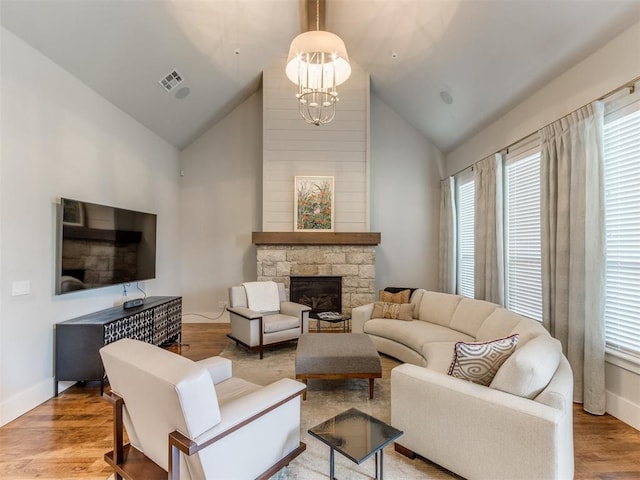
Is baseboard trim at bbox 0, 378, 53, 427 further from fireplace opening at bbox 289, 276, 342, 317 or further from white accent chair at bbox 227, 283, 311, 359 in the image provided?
fireplace opening at bbox 289, 276, 342, 317

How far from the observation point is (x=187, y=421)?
1.33 meters

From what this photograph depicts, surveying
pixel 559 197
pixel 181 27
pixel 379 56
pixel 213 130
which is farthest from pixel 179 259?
pixel 559 197

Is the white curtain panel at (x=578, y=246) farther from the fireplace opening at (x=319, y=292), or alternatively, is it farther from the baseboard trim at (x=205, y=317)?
the baseboard trim at (x=205, y=317)

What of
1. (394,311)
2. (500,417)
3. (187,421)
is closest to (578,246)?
(500,417)

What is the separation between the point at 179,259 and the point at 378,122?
442 cm

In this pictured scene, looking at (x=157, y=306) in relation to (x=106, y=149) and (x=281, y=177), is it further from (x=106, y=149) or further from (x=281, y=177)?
(x=281, y=177)

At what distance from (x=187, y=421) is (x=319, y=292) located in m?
4.11

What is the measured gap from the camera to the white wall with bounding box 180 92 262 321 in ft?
19.2

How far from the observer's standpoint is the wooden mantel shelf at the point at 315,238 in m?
5.30

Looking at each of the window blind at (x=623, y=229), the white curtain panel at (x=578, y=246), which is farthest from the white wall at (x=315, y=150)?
the window blind at (x=623, y=229)

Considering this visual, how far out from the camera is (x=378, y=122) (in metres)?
6.00

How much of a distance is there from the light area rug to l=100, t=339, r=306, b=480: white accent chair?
0.70ft

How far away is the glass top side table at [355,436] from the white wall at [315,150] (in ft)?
12.5

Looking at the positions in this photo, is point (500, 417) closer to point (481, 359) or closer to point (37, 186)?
point (481, 359)
